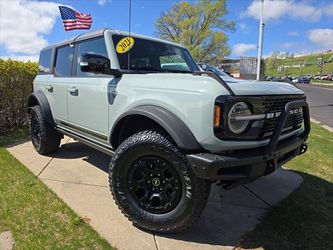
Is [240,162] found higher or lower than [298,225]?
higher

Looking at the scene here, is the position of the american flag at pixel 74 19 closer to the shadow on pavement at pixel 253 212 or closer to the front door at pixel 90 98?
the front door at pixel 90 98

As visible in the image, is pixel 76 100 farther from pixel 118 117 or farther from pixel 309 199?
pixel 309 199

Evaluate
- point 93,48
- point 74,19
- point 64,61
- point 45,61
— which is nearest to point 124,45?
point 93,48

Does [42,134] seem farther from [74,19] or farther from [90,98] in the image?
[74,19]

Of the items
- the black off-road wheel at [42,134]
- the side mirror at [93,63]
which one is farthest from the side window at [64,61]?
the side mirror at [93,63]

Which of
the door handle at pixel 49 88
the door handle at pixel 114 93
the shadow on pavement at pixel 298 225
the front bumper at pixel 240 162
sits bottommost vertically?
the shadow on pavement at pixel 298 225

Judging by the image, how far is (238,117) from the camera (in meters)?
2.69

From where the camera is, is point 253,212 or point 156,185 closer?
point 156,185

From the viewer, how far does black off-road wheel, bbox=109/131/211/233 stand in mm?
2854

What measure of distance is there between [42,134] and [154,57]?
7.95ft

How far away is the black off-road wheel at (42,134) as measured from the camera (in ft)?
17.5

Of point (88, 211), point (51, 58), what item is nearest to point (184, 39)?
point (51, 58)

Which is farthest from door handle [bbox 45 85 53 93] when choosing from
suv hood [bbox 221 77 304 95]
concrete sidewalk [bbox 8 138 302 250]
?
suv hood [bbox 221 77 304 95]

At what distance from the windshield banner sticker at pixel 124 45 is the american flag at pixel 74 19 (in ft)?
15.3
